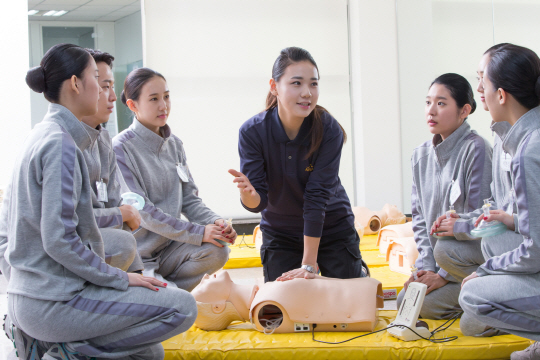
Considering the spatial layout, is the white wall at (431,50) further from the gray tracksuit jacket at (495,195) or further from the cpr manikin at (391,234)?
the gray tracksuit jacket at (495,195)

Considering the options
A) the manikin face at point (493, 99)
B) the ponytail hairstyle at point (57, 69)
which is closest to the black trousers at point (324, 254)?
the manikin face at point (493, 99)

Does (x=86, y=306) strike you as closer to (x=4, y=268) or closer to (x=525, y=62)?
(x=4, y=268)

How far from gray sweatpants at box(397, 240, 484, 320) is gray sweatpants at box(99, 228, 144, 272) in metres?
1.24

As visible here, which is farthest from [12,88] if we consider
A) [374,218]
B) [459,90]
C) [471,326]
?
[471,326]

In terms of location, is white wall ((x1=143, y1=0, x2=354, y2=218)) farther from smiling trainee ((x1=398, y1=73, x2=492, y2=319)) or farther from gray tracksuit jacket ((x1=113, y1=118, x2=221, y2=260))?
smiling trainee ((x1=398, y1=73, x2=492, y2=319))

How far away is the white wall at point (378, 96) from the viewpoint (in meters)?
5.94

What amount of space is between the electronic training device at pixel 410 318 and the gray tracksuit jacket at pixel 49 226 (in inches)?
42.7

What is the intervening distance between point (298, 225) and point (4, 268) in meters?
1.28

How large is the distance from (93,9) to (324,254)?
13.1 ft

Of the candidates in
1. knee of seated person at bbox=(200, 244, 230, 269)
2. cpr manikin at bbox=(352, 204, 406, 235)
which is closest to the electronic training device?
knee of seated person at bbox=(200, 244, 230, 269)

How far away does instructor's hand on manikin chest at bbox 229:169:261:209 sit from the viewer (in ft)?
7.62

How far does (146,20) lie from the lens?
5.56 m

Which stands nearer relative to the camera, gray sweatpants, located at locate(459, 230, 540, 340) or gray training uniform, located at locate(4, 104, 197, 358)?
gray training uniform, located at locate(4, 104, 197, 358)

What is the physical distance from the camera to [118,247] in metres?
2.02
